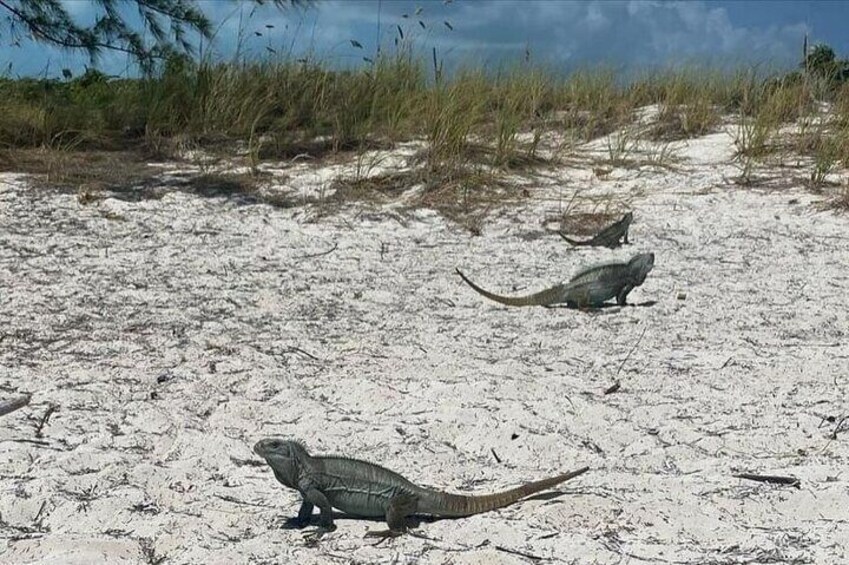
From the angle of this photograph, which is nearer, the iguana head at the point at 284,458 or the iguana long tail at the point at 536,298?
the iguana head at the point at 284,458

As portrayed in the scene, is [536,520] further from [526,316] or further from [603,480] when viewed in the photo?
[526,316]

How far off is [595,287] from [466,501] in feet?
7.37

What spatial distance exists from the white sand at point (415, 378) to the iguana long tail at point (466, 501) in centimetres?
3

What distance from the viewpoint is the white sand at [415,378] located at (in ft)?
8.05

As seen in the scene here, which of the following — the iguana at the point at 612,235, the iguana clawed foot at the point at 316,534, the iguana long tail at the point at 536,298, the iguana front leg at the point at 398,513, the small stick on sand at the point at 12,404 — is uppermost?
the iguana at the point at 612,235

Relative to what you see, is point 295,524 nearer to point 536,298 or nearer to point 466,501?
point 466,501

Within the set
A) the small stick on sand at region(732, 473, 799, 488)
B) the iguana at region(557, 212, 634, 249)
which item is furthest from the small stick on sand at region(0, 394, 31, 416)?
the iguana at region(557, 212, 634, 249)

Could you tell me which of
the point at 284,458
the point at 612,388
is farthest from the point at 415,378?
the point at 284,458

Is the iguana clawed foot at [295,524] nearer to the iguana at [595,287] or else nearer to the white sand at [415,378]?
the white sand at [415,378]

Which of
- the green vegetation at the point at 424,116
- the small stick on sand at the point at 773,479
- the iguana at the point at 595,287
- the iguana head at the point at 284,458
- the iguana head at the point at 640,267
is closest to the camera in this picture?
the iguana head at the point at 284,458

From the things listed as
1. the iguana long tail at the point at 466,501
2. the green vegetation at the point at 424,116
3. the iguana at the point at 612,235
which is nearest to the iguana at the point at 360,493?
the iguana long tail at the point at 466,501

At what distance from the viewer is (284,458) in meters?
2.52

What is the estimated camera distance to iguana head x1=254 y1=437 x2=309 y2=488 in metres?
2.52

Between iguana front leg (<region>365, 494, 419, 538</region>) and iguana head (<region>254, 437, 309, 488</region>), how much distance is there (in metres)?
0.25
